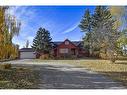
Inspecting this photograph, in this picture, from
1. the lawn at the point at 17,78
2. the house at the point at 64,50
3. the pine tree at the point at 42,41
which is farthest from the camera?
the house at the point at 64,50

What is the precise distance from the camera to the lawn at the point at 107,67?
7.15 m

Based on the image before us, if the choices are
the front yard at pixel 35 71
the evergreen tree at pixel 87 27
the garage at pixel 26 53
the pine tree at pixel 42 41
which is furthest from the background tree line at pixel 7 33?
the evergreen tree at pixel 87 27

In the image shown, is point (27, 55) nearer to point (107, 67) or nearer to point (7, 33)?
point (7, 33)

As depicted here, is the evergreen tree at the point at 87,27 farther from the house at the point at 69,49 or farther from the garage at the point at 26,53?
the garage at the point at 26,53

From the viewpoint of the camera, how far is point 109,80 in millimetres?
7020

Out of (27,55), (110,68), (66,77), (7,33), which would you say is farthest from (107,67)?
(7,33)

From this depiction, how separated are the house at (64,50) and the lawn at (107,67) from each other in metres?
0.14

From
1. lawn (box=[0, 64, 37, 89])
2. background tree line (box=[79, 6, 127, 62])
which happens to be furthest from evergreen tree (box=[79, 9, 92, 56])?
lawn (box=[0, 64, 37, 89])

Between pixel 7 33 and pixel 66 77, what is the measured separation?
1282mm

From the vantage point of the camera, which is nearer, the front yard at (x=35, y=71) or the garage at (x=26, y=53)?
the front yard at (x=35, y=71)

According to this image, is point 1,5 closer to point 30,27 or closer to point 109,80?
point 30,27
